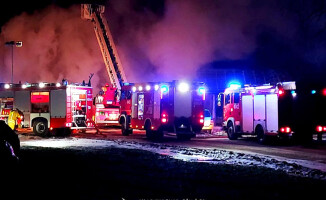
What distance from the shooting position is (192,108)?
21.8 meters

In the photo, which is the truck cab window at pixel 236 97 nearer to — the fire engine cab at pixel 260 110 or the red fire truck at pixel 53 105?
the fire engine cab at pixel 260 110

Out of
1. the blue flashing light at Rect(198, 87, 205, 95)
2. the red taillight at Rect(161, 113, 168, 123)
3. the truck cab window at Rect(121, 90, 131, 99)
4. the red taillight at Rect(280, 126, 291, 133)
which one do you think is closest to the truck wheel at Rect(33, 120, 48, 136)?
the truck cab window at Rect(121, 90, 131, 99)

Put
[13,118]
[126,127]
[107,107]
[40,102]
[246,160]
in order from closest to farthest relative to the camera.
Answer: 1. [246,160]
2. [13,118]
3. [40,102]
4. [126,127]
5. [107,107]

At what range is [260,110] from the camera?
67.3 feet

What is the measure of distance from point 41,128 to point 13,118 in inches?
58.1

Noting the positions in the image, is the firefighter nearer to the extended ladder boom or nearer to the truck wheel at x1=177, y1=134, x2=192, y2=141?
the truck wheel at x1=177, y1=134, x2=192, y2=141

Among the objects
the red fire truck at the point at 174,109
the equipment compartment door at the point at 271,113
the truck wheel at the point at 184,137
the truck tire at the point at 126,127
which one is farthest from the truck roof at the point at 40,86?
the equipment compartment door at the point at 271,113

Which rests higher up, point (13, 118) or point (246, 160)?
point (13, 118)

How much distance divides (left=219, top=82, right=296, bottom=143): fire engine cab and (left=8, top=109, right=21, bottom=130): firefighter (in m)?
10.7

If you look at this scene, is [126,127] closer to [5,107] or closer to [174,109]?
[174,109]

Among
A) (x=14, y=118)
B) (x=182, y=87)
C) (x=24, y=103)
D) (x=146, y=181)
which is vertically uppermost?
(x=182, y=87)

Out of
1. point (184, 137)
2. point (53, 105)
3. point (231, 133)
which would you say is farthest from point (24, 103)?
point (231, 133)

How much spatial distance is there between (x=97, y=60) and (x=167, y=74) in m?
6.70

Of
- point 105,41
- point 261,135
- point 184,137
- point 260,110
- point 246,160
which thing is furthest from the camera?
point 105,41
